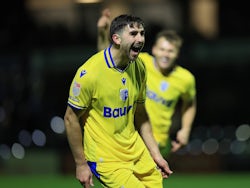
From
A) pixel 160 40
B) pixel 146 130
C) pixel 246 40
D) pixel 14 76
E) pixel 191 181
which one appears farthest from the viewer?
pixel 246 40

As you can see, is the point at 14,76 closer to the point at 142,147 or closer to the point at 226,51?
the point at 226,51

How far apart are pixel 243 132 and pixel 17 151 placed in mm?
5004

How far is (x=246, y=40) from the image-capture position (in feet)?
64.3

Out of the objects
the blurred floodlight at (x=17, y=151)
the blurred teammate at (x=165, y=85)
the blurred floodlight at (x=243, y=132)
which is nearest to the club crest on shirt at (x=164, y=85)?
the blurred teammate at (x=165, y=85)

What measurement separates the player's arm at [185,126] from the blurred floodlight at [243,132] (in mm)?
7105

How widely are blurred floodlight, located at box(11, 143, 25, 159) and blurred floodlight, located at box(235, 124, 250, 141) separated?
15.3ft

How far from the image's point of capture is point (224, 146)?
53.1ft

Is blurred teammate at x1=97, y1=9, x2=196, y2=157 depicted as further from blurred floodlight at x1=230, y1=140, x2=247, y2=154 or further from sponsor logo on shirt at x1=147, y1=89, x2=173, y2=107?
blurred floodlight at x1=230, y1=140, x2=247, y2=154

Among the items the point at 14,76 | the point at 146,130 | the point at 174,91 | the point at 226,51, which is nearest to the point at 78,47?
the point at 14,76

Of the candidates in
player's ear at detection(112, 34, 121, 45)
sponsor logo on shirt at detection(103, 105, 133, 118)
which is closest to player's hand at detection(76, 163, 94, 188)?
sponsor logo on shirt at detection(103, 105, 133, 118)

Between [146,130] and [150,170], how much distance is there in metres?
0.47

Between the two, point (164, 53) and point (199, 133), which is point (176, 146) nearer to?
point (164, 53)

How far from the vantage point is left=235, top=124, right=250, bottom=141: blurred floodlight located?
16.4 meters

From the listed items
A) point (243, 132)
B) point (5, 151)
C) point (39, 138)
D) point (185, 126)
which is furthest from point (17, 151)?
point (185, 126)
